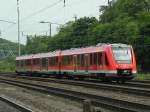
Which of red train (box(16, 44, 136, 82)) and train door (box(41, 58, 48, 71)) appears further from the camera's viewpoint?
train door (box(41, 58, 48, 71))

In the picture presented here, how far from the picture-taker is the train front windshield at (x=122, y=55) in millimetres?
33056

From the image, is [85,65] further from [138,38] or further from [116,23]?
[116,23]

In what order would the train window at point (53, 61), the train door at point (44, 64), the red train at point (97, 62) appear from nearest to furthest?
1. the red train at point (97, 62)
2. the train window at point (53, 61)
3. the train door at point (44, 64)

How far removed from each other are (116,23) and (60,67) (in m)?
34.6

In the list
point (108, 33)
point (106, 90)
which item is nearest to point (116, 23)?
point (108, 33)

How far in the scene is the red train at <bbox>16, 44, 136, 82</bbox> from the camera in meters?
32.7

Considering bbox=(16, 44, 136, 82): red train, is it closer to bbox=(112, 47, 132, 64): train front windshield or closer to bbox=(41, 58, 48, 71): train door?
bbox=(112, 47, 132, 64): train front windshield

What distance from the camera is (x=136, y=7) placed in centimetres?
8044

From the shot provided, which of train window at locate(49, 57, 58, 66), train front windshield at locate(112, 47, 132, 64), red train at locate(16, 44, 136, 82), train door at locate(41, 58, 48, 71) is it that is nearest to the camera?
red train at locate(16, 44, 136, 82)

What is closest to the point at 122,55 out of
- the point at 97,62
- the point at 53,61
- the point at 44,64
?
the point at 97,62

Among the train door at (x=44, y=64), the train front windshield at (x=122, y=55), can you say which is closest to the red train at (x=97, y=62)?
the train front windshield at (x=122, y=55)

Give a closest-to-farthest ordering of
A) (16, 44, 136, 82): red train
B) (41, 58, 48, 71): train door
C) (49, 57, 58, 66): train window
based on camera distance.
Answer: (16, 44, 136, 82): red train, (49, 57, 58, 66): train window, (41, 58, 48, 71): train door

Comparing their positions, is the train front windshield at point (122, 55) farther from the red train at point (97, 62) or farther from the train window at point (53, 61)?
the train window at point (53, 61)

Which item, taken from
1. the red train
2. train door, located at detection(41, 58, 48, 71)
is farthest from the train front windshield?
train door, located at detection(41, 58, 48, 71)
